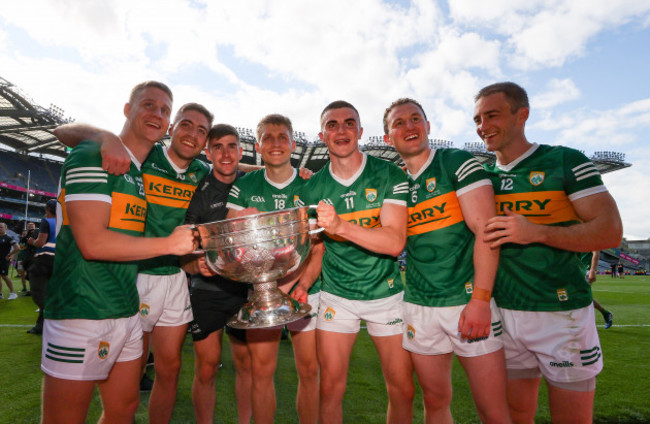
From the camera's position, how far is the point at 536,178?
2105 millimetres

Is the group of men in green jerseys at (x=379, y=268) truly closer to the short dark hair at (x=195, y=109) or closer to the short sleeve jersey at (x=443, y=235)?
the short sleeve jersey at (x=443, y=235)

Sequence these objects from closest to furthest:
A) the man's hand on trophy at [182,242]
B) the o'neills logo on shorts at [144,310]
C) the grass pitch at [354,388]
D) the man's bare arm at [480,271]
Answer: the man's hand on trophy at [182,242], the man's bare arm at [480,271], the o'neills logo on shorts at [144,310], the grass pitch at [354,388]

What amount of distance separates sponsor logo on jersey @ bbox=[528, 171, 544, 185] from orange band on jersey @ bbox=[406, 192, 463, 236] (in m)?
0.46

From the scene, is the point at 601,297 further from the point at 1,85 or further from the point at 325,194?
the point at 1,85

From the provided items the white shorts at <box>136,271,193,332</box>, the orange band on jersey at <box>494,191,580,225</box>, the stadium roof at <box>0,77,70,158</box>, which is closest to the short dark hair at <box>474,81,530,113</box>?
the orange band on jersey at <box>494,191,580,225</box>

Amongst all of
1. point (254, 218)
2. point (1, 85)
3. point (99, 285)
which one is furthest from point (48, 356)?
point (1, 85)

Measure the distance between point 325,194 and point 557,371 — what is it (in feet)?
5.76

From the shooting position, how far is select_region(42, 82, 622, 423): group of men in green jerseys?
1812 millimetres

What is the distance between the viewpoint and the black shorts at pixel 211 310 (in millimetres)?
2754

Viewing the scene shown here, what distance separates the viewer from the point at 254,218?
152 centimetres

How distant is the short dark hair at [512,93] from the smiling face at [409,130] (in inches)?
18.1

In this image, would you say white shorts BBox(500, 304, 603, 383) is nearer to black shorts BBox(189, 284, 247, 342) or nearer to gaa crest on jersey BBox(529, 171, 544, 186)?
gaa crest on jersey BBox(529, 171, 544, 186)

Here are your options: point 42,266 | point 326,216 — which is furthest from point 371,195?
point 42,266

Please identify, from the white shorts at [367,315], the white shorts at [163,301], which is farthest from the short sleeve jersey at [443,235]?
the white shorts at [163,301]
